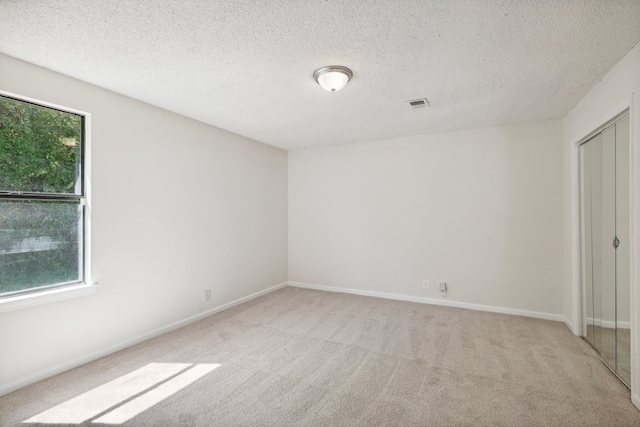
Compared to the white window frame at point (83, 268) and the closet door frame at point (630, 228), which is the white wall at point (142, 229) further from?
the closet door frame at point (630, 228)

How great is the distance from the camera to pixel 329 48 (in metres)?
2.09

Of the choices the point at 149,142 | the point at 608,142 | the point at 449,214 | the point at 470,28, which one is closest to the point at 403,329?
the point at 449,214

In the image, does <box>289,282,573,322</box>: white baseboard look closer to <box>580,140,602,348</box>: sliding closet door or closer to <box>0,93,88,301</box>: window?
<box>580,140,602,348</box>: sliding closet door

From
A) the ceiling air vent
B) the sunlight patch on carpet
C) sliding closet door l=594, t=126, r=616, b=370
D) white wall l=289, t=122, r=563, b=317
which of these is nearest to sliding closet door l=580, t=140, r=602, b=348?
sliding closet door l=594, t=126, r=616, b=370

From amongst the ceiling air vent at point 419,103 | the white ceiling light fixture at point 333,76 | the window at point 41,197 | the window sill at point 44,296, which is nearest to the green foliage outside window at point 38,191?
the window at point 41,197

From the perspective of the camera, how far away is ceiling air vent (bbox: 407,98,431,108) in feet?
9.99

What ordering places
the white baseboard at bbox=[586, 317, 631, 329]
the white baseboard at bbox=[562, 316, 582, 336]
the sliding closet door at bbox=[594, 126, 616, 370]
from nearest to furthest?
the white baseboard at bbox=[586, 317, 631, 329], the sliding closet door at bbox=[594, 126, 616, 370], the white baseboard at bbox=[562, 316, 582, 336]

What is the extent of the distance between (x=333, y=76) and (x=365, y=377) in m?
2.46

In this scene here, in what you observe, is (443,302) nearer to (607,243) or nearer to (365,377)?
(607,243)

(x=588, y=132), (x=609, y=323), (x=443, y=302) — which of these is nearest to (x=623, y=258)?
(x=609, y=323)

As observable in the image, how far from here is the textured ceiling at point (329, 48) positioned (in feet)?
5.58

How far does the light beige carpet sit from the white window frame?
25.8 inches

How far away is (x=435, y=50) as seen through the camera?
2.12 metres

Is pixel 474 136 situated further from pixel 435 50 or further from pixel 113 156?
pixel 113 156
